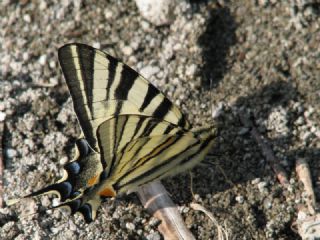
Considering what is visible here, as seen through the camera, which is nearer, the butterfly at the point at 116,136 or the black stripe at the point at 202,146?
the butterfly at the point at 116,136

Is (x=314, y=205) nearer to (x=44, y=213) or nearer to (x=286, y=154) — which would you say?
(x=286, y=154)

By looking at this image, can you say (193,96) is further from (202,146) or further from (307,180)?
(307,180)

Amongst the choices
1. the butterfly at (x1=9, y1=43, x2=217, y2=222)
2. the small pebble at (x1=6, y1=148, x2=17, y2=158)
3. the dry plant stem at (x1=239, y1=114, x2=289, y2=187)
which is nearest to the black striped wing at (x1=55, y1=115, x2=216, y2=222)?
the butterfly at (x1=9, y1=43, x2=217, y2=222)

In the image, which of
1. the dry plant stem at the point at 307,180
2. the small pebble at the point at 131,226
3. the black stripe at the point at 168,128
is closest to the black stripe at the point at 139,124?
the black stripe at the point at 168,128

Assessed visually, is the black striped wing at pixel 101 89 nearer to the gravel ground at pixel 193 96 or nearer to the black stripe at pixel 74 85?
the black stripe at pixel 74 85

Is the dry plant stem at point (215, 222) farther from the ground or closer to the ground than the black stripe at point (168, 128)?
closer to the ground

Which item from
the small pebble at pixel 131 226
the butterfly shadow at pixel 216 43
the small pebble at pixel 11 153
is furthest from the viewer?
the butterfly shadow at pixel 216 43

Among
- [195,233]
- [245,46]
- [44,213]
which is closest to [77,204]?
[44,213]

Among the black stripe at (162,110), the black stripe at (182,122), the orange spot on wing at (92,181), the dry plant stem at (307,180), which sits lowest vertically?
the dry plant stem at (307,180)
